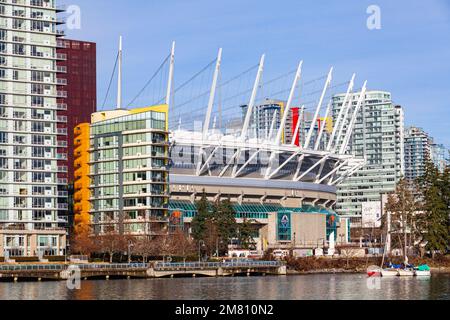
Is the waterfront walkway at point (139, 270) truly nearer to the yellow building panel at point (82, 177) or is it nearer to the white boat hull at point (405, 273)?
the white boat hull at point (405, 273)

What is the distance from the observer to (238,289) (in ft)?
376

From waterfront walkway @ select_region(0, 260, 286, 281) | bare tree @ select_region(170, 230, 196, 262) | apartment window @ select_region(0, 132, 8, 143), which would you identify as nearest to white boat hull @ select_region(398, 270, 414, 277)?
waterfront walkway @ select_region(0, 260, 286, 281)

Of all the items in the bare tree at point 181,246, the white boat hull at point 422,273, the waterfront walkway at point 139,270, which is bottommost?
the white boat hull at point 422,273

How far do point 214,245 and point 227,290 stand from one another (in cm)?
5897

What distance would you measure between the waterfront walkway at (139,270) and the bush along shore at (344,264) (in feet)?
25.2

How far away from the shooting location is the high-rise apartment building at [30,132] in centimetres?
16838

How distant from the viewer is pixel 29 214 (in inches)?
6698

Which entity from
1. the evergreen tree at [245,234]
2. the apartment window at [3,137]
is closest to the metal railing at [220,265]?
the evergreen tree at [245,234]

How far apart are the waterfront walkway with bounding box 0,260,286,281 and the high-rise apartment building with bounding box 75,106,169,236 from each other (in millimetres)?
22683

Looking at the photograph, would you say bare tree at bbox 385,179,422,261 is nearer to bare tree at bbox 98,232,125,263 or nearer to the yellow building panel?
bare tree at bbox 98,232,125,263

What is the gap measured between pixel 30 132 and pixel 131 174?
18.4 meters

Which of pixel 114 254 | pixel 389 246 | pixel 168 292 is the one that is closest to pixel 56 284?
pixel 168 292

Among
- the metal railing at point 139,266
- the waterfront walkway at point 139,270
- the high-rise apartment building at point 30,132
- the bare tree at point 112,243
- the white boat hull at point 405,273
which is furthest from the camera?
the high-rise apartment building at point 30,132
